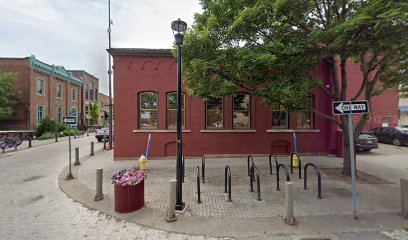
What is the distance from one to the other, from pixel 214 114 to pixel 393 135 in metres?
15.7

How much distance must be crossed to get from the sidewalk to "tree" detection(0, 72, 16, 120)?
21222 mm

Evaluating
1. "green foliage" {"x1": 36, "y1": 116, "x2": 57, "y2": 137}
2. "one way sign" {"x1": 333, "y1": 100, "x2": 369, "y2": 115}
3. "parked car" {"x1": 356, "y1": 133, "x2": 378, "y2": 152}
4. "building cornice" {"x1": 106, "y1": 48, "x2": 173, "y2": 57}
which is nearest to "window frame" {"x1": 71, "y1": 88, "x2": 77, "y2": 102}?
"green foliage" {"x1": 36, "y1": 116, "x2": 57, "y2": 137}

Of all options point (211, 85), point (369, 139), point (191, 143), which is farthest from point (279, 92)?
point (369, 139)

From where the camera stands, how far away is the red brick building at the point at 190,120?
11117 millimetres

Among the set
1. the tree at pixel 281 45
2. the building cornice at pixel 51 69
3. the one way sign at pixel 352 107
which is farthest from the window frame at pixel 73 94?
the one way sign at pixel 352 107

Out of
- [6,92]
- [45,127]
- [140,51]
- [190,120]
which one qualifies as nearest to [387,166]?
[190,120]

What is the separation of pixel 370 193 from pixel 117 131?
37.1ft

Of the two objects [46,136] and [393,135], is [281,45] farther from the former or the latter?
[46,136]

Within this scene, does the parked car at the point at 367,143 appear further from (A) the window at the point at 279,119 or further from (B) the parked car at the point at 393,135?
(A) the window at the point at 279,119

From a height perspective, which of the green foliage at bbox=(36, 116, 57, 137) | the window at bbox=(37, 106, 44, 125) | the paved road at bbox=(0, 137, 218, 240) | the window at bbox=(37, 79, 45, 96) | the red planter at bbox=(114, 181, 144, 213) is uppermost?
the window at bbox=(37, 79, 45, 96)

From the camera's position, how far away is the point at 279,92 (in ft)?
20.0

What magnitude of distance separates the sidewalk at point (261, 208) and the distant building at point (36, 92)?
2333cm

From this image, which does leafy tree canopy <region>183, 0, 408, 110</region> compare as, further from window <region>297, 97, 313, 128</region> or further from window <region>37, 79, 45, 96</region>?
window <region>37, 79, 45, 96</region>

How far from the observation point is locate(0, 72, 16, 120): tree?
2116 centimetres
